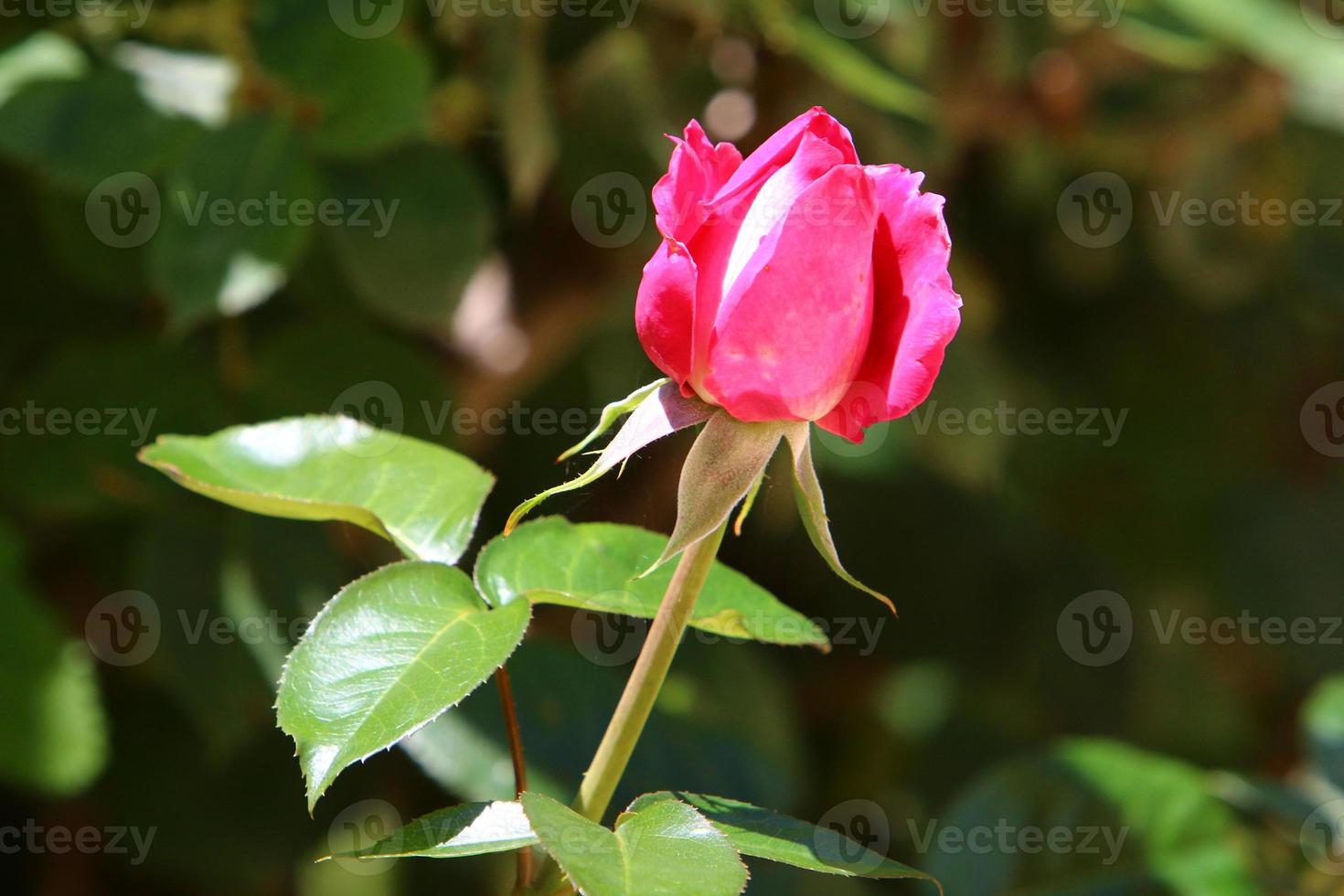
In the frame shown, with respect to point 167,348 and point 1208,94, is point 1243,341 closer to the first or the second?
point 1208,94

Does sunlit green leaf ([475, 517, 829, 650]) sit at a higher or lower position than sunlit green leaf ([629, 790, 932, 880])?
higher

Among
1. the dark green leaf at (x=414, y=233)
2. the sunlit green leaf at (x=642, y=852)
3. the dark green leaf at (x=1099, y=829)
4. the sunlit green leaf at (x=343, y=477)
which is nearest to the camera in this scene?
the sunlit green leaf at (x=642, y=852)

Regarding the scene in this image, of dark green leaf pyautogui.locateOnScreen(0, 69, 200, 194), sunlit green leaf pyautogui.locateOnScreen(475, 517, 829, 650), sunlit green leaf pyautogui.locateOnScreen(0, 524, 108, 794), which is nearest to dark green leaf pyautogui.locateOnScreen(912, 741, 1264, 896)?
sunlit green leaf pyautogui.locateOnScreen(475, 517, 829, 650)

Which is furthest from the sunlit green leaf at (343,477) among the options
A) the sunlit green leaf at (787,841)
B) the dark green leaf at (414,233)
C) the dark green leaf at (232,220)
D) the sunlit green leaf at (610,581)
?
the dark green leaf at (414,233)

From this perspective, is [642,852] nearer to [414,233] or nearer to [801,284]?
[801,284]

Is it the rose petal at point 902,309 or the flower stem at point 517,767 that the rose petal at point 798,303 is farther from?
the flower stem at point 517,767

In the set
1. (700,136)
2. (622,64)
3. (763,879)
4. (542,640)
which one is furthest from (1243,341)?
(700,136)

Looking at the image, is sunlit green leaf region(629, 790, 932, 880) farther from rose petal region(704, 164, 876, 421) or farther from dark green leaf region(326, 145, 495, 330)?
dark green leaf region(326, 145, 495, 330)
